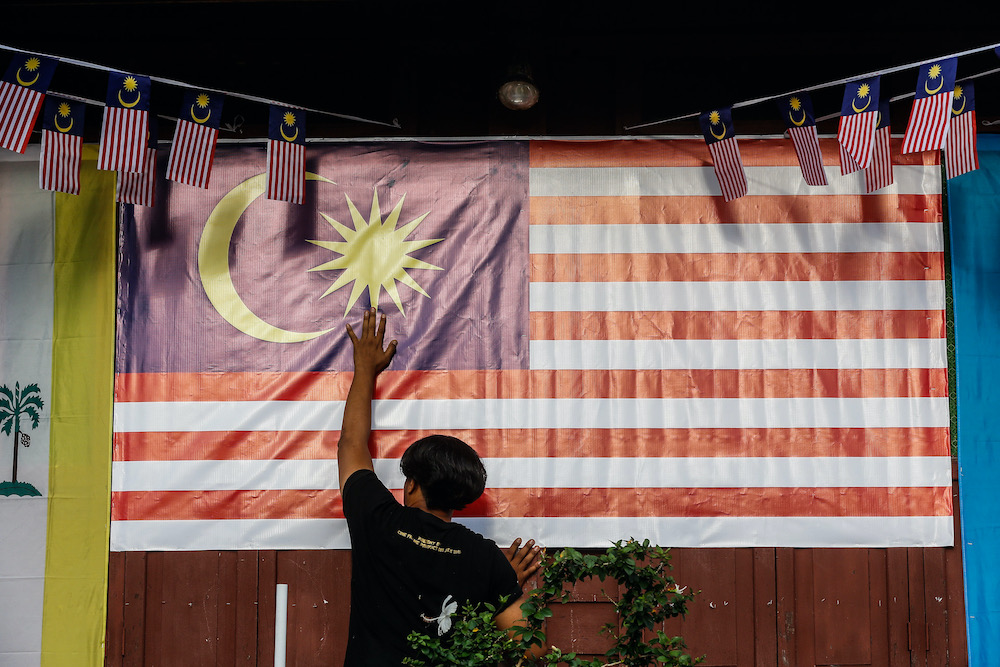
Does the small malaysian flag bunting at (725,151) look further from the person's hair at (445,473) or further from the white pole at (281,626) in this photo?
the white pole at (281,626)

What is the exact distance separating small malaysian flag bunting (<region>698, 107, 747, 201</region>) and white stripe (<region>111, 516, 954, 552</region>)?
184cm

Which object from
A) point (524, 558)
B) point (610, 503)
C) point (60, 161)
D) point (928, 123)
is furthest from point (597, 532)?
point (60, 161)

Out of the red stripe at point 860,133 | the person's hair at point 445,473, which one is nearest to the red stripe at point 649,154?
the red stripe at point 860,133

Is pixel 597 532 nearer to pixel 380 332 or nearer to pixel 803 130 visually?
pixel 380 332

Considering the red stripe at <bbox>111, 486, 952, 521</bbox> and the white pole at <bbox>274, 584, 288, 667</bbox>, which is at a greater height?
the red stripe at <bbox>111, 486, 952, 521</bbox>

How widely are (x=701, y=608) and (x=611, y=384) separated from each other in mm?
1343

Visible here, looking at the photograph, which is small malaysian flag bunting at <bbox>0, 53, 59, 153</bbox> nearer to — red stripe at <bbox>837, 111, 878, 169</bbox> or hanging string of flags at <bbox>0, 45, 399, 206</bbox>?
hanging string of flags at <bbox>0, 45, 399, 206</bbox>

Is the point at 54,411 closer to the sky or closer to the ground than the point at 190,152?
closer to the ground

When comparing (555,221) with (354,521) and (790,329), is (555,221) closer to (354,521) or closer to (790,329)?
(790,329)

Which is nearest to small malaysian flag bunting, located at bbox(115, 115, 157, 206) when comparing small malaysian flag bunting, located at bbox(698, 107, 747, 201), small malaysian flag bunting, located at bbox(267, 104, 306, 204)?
small malaysian flag bunting, located at bbox(267, 104, 306, 204)

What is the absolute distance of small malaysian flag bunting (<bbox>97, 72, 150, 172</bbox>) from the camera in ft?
12.5

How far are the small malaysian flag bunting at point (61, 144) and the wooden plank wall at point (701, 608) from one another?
6.82 ft

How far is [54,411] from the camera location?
448 centimetres

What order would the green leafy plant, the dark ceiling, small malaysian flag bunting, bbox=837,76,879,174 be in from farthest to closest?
1. the dark ceiling
2. small malaysian flag bunting, bbox=837,76,879,174
3. the green leafy plant
